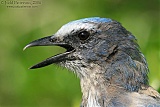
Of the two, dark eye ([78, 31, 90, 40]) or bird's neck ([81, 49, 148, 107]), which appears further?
dark eye ([78, 31, 90, 40])

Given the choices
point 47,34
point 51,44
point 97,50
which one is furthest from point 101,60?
point 47,34

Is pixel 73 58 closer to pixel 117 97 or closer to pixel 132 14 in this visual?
pixel 117 97

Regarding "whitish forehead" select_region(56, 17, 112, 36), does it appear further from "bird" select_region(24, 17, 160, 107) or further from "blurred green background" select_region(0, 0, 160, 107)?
"blurred green background" select_region(0, 0, 160, 107)

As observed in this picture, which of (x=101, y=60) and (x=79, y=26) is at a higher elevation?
(x=79, y=26)

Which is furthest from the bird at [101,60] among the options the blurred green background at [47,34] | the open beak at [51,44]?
the blurred green background at [47,34]

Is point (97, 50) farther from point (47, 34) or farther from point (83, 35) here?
point (47, 34)

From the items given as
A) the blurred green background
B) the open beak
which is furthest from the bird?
the blurred green background

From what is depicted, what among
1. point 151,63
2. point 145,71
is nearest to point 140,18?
point 151,63
